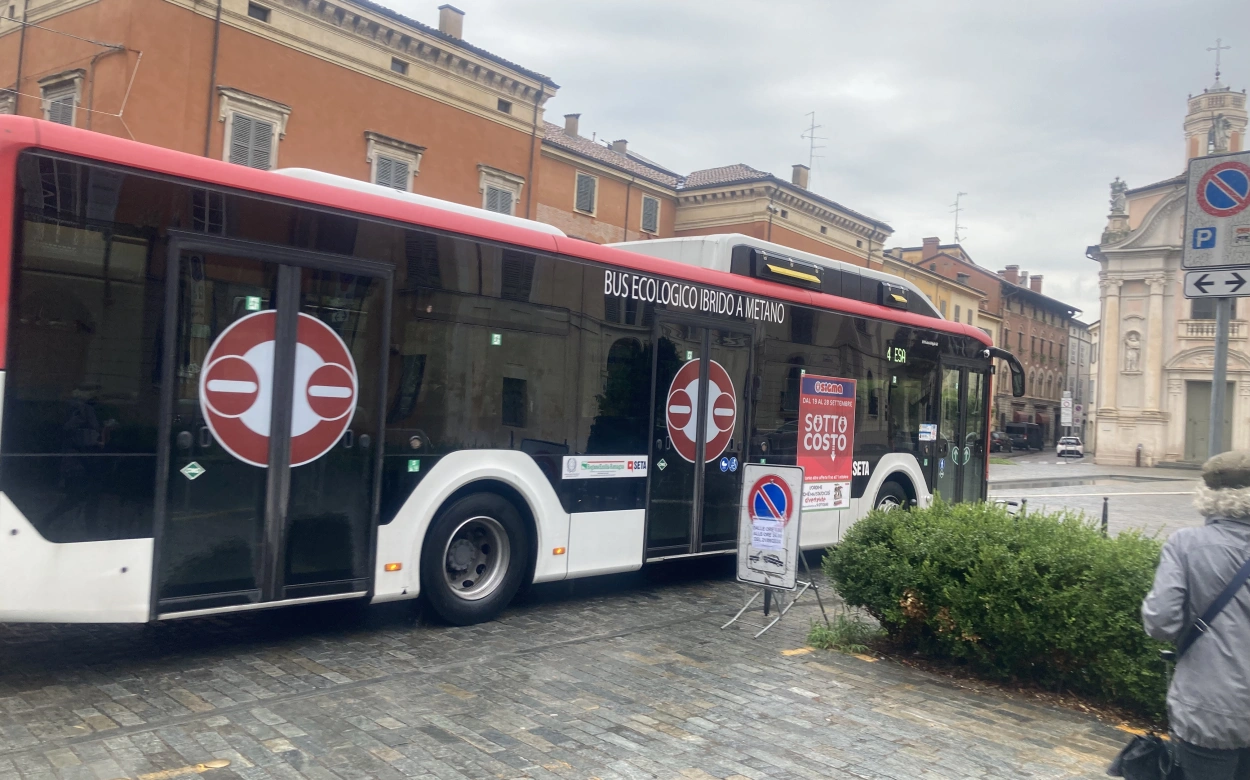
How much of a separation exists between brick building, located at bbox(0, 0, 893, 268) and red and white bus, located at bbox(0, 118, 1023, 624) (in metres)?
16.6

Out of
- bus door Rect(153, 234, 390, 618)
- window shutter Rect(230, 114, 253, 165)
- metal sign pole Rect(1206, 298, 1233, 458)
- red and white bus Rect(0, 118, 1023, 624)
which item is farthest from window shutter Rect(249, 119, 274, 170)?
metal sign pole Rect(1206, 298, 1233, 458)

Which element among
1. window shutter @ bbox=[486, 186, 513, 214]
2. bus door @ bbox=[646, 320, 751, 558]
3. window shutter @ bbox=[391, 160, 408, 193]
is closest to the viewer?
bus door @ bbox=[646, 320, 751, 558]

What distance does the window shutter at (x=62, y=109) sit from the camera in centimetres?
2153

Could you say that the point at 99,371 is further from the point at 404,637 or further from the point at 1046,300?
the point at 1046,300

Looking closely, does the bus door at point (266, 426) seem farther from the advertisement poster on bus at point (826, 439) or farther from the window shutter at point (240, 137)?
the window shutter at point (240, 137)

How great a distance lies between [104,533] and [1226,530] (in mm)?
A: 5574

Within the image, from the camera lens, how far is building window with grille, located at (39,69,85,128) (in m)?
21.6

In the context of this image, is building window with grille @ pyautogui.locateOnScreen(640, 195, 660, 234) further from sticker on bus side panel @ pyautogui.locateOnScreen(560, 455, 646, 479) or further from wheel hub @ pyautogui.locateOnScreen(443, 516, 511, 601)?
wheel hub @ pyautogui.locateOnScreen(443, 516, 511, 601)

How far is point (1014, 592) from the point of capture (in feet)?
20.4

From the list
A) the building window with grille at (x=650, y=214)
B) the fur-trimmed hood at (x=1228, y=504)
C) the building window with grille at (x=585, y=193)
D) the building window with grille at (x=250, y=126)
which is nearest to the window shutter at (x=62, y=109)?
the building window with grille at (x=250, y=126)

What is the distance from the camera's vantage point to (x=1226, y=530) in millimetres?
3664

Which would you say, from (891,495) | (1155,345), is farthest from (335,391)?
(1155,345)

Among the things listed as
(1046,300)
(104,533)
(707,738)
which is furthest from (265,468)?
(1046,300)

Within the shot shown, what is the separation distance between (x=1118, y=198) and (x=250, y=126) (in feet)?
161
